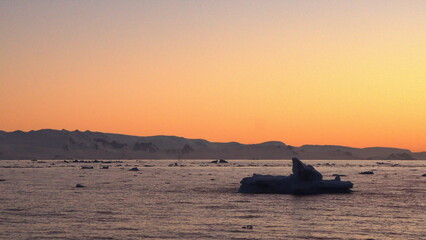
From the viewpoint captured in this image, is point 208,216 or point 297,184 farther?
point 297,184

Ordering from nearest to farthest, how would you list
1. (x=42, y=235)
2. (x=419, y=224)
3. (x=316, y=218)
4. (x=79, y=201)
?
(x=42, y=235) → (x=419, y=224) → (x=316, y=218) → (x=79, y=201)

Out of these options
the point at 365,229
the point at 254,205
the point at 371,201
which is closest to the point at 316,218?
the point at 365,229

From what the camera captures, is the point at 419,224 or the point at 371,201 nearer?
the point at 419,224

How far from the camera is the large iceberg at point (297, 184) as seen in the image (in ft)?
203

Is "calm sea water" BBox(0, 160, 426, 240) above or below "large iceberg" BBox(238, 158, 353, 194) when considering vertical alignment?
below

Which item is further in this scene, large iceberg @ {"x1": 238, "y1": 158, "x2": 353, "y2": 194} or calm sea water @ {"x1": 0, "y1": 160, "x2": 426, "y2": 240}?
large iceberg @ {"x1": 238, "y1": 158, "x2": 353, "y2": 194}

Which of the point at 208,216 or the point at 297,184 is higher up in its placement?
the point at 297,184

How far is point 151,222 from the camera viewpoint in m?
38.6

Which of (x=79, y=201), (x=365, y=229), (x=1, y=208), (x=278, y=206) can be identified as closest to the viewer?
(x=365, y=229)

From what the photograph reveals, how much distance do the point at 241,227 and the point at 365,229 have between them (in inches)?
337

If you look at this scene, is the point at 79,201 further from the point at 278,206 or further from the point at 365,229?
the point at 365,229

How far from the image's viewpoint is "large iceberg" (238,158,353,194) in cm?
6178

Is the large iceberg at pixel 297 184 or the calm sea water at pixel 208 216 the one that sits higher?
the large iceberg at pixel 297 184

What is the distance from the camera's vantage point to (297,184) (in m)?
62.8
